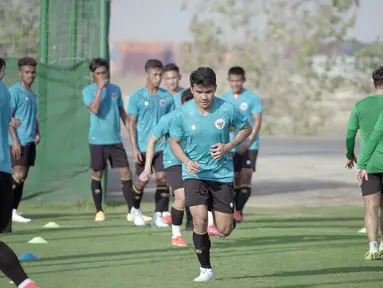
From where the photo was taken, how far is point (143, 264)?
1299 cm

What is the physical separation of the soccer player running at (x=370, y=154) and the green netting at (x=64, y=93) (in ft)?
28.5

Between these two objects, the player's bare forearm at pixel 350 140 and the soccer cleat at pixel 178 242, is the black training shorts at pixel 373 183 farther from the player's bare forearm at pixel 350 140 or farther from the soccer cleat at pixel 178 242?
the soccer cleat at pixel 178 242

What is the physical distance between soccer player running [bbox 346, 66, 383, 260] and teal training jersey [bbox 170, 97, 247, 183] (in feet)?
6.28

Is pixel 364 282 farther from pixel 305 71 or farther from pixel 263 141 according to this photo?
pixel 305 71

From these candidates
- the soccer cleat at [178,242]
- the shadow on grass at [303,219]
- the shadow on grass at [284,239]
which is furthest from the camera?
Answer: the shadow on grass at [303,219]

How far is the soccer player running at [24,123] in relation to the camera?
59.2 feet

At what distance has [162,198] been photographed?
17.4m

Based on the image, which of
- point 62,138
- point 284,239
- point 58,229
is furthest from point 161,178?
point 62,138

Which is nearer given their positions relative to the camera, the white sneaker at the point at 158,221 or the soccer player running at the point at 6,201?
the soccer player running at the point at 6,201

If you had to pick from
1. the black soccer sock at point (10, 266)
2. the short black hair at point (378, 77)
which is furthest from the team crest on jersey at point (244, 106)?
the black soccer sock at point (10, 266)

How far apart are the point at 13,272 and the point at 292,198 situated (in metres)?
14.1

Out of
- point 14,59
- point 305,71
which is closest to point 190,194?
point 14,59

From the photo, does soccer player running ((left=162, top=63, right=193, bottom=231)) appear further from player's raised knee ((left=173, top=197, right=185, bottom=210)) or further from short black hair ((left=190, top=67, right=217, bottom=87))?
short black hair ((left=190, top=67, right=217, bottom=87))

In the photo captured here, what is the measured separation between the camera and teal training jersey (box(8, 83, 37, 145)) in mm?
18094
